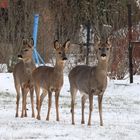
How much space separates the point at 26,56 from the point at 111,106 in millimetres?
2926

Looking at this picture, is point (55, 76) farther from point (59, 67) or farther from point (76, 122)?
point (76, 122)

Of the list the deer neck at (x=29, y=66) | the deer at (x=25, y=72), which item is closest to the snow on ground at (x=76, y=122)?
the deer at (x=25, y=72)

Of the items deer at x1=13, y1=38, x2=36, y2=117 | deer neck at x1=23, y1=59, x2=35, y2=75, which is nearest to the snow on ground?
deer at x1=13, y1=38, x2=36, y2=117

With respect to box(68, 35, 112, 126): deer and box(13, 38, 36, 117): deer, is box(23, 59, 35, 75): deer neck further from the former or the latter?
box(68, 35, 112, 126): deer

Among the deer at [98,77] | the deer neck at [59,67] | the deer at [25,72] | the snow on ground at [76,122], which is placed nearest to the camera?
the snow on ground at [76,122]

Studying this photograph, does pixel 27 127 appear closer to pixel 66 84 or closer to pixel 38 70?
pixel 38 70

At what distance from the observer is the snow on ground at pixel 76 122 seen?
32.9 ft

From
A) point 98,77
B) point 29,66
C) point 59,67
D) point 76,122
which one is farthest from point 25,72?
point 98,77

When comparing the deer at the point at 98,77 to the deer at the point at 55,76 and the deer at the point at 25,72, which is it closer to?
the deer at the point at 55,76

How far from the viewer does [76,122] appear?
474 inches

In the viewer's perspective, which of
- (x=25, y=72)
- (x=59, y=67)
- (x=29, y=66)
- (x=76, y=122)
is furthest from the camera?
(x=29, y=66)

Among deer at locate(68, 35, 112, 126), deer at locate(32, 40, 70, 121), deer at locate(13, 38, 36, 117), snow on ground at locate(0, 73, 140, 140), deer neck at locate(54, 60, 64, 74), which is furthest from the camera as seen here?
deer at locate(13, 38, 36, 117)

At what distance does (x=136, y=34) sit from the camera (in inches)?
888

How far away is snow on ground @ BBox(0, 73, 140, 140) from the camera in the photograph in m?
10.0
